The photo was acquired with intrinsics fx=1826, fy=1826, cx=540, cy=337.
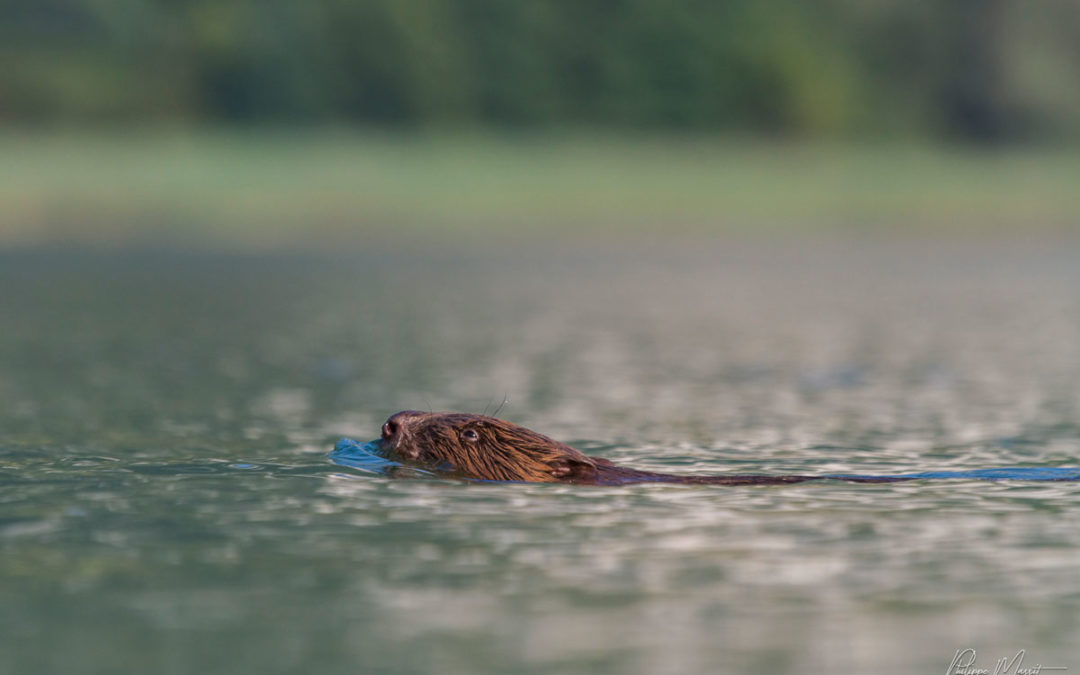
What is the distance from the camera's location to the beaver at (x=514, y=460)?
838cm

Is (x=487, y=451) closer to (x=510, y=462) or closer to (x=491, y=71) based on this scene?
(x=510, y=462)

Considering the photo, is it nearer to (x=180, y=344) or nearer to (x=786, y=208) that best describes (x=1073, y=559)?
(x=180, y=344)

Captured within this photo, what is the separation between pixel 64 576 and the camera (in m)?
6.47

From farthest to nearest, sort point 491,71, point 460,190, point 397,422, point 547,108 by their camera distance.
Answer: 1. point 491,71
2. point 547,108
3. point 460,190
4. point 397,422

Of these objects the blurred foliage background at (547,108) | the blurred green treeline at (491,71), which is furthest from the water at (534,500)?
the blurred green treeline at (491,71)

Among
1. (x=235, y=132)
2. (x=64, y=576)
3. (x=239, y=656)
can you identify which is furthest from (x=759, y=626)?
(x=235, y=132)

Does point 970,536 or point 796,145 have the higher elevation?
point 796,145

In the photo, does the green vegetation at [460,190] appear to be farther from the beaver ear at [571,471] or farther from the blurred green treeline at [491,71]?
the beaver ear at [571,471]

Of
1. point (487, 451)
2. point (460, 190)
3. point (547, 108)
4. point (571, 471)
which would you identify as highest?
point (547, 108)

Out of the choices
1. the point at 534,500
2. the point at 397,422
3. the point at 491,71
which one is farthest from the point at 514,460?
the point at 491,71

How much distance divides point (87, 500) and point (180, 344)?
7339 mm

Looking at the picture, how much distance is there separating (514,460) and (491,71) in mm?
48297

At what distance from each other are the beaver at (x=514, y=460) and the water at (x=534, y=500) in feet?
0.57

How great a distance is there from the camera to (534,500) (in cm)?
793
